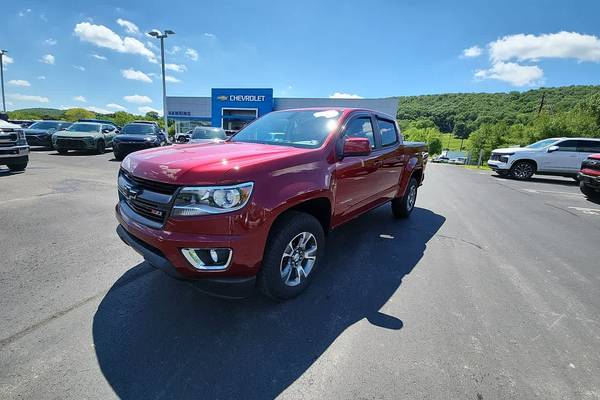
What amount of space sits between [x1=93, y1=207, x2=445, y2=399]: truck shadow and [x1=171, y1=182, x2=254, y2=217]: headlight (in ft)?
3.17

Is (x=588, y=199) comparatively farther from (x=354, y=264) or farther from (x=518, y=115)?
(x=518, y=115)

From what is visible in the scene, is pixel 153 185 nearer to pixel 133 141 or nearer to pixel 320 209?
pixel 320 209

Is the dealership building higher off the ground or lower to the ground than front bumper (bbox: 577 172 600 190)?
higher

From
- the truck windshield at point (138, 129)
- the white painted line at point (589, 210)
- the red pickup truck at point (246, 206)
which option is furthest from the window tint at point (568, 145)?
the truck windshield at point (138, 129)

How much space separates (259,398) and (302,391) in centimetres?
27

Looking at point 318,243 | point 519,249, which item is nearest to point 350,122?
point 318,243

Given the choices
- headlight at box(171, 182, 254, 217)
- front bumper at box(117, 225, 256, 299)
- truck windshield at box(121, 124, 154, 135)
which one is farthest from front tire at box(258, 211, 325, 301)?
truck windshield at box(121, 124, 154, 135)

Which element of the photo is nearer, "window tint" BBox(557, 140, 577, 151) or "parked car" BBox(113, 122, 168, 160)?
"parked car" BBox(113, 122, 168, 160)

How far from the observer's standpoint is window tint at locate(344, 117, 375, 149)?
3520 millimetres

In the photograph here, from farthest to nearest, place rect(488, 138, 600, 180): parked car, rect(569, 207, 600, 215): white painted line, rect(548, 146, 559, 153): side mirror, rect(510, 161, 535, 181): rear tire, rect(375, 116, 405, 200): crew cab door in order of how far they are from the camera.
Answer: rect(510, 161, 535, 181): rear tire, rect(548, 146, 559, 153): side mirror, rect(488, 138, 600, 180): parked car, rect(569, 207, 600, 215): white painted line, rect(375, 116, 405, 200): crew cab door

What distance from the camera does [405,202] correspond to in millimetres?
5535

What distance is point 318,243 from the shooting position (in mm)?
2957

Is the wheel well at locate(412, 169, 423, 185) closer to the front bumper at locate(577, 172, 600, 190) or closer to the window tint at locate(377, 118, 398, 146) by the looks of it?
the window tint at locate(377, 118, 398, 146)

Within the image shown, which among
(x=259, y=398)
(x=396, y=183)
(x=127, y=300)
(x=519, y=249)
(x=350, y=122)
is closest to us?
(x=259, y=398)
